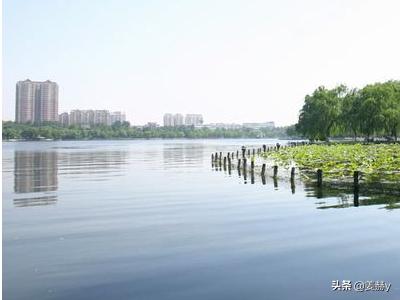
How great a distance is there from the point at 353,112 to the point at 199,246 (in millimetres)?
62921

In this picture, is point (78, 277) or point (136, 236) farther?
point (136, 236)

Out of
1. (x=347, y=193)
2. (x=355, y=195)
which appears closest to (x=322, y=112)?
(x=347, y=193)

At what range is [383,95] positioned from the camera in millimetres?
65625

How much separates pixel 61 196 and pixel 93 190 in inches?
100

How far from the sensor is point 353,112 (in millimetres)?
70000

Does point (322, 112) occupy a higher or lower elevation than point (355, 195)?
higher

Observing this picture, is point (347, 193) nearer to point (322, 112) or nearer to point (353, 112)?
point (353, 112)

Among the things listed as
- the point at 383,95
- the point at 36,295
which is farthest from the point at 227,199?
the point at 383,95

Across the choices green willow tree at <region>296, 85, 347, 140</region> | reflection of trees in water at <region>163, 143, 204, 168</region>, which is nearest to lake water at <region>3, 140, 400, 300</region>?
reflection of trees in water at <region>163, 143, 204, 168</region>

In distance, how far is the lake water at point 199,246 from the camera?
8.93 m

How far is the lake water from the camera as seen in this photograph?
8930 mm

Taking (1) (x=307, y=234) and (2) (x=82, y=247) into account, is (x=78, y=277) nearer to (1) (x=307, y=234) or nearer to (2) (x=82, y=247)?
(2) (x=82, y=247)

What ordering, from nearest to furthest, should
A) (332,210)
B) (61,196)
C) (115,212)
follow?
(332,210)
(115,212)
(61,196)

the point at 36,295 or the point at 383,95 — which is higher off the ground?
the point at 383,95
